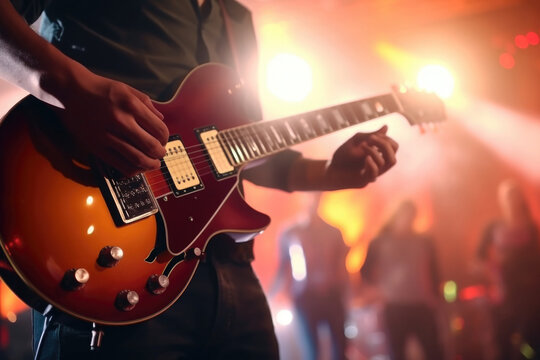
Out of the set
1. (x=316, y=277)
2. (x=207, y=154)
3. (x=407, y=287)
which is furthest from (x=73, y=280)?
(x=407, y=287)

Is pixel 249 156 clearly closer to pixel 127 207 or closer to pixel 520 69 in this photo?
pixel 127 207

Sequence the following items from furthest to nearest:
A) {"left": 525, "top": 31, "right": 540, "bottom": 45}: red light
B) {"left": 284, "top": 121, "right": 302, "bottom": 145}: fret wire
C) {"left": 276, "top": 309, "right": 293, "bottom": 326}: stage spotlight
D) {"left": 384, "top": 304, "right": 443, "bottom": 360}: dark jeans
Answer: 1. {"left": 525, "top": 31, "right": 540, "bottom": 45}: red light
2. {"left": 276, "top": 309, "right": 293, "bottom": 326}: stage spotlight
3. {"left": 384, "top": 304, "right": 443, "bottom": 360}: dark jeans
4. {"left": 284, "top": 121, "right": 302, "bottom": 145}: fret wire

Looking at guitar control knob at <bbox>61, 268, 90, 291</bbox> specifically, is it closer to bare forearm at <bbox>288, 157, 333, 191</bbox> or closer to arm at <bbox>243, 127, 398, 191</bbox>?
arm at <bbox>243, 127, 398, 191</bbox>

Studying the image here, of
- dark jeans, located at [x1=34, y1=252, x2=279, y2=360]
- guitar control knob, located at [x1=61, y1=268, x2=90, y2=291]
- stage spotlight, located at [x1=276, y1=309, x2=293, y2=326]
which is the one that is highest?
guitar control knob, located at [x1=61, y1=268, x2=90, y2=291]

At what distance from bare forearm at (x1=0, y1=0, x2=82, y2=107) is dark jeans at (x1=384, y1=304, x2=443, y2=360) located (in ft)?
15.8

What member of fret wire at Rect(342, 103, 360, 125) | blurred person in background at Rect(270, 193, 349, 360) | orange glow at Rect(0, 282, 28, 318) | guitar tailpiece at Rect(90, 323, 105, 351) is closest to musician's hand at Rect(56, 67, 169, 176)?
guitar tailpiece at Rect(90, 323, 105, 351)

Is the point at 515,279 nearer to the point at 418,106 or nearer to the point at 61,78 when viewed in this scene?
the point at 418,106

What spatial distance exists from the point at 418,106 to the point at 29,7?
1606mm

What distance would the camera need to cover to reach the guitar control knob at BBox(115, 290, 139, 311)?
96 cm

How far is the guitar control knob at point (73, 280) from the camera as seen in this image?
0.89 metres

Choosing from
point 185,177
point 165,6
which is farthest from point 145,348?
point 165,6

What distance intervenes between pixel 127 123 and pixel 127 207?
0.70ft

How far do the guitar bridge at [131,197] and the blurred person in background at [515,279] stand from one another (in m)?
5.51

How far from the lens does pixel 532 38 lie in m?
7.13
